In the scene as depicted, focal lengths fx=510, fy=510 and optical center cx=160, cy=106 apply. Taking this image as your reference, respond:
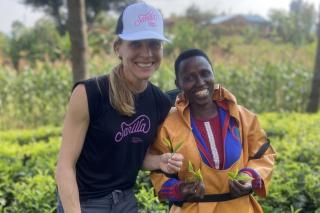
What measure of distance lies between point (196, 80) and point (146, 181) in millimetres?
1585

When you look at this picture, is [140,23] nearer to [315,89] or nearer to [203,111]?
[203,111]

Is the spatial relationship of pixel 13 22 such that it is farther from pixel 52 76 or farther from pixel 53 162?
pixel 53 162

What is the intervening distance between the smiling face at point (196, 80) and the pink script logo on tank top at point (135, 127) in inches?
9.0

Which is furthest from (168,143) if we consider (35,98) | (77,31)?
(35,98)

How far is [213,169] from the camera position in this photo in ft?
7.50

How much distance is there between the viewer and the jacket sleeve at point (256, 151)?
2326 millimetres

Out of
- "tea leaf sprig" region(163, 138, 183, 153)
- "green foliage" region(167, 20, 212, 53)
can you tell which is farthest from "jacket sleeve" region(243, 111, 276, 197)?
"green foliage" region(167, 20, 212, 53)

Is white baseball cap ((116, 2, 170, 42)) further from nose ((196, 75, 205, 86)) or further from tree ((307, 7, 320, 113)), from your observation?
tree ((307, 7, 320, 113))

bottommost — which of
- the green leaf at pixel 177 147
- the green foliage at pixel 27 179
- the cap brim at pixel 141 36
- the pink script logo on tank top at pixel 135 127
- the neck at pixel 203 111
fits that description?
the green foliage at pixel 27 179

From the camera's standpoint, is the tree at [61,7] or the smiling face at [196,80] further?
the tree at [61,7]

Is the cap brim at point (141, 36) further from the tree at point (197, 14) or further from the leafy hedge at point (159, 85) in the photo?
the tree at point (197, 14)

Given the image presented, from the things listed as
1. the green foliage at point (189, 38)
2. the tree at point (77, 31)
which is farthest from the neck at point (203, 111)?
the green foliage at point (189, 38)

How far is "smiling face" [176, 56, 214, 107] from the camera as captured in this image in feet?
7.57

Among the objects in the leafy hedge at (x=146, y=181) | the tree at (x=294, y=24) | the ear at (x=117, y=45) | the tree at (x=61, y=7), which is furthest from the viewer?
the tree at (x=294, y=24)
